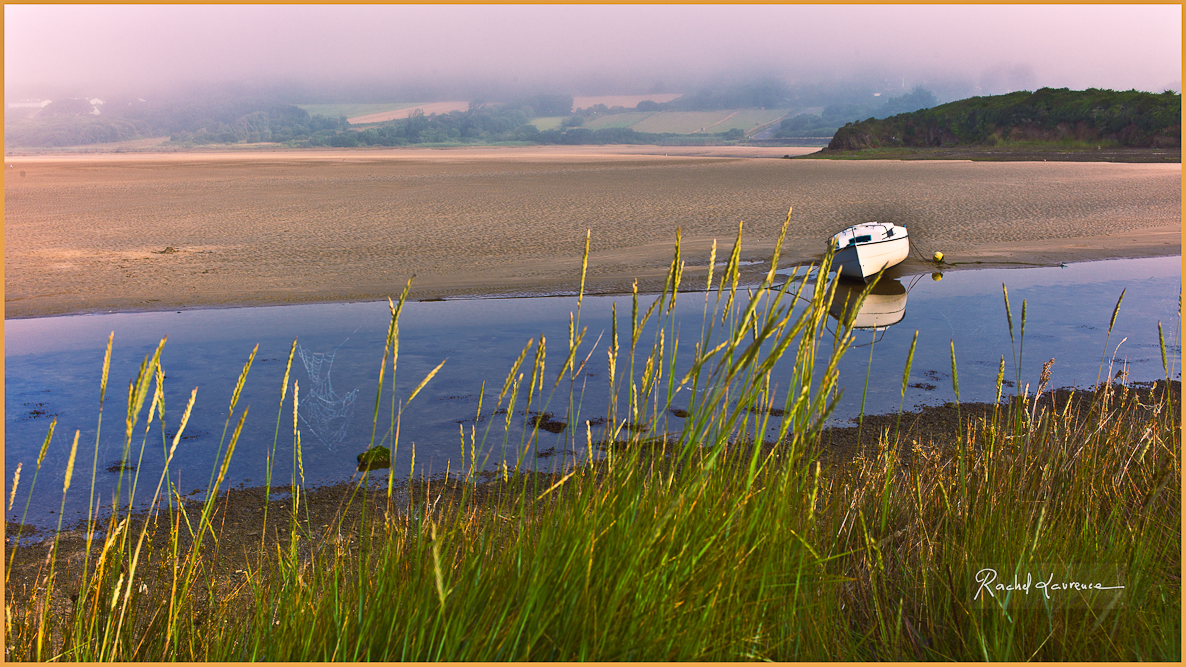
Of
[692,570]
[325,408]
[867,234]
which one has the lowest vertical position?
[325,408]

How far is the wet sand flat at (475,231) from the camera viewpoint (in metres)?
15.4

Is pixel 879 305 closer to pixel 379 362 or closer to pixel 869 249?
pixel 869 249

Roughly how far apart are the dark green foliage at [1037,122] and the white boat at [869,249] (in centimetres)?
6753

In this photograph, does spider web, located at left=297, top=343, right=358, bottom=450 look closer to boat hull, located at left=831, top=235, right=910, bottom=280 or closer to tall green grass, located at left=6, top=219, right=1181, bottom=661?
tall green grass, located at left=6, top=219, right=1181, bottom=661

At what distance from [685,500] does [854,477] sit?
187 centimetres

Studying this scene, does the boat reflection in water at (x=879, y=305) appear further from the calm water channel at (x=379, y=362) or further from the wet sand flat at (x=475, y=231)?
the wet sand flat at (x=475, y=231)

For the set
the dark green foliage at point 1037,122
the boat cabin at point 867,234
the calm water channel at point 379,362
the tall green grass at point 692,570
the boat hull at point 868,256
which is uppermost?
the dark green foliage at point 1037,122

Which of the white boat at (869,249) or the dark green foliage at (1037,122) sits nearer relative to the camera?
the white boat at (869,249)

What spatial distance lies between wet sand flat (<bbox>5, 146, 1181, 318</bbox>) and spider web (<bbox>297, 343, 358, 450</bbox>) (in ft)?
17.3

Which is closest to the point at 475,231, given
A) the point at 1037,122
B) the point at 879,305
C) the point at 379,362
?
the point at 879,305

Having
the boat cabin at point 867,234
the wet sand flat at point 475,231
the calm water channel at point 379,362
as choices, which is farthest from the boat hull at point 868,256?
the wet sand flat at point 475,231

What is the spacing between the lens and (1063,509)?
275cm

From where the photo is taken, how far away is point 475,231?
2261cm

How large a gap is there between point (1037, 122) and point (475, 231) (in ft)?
260
